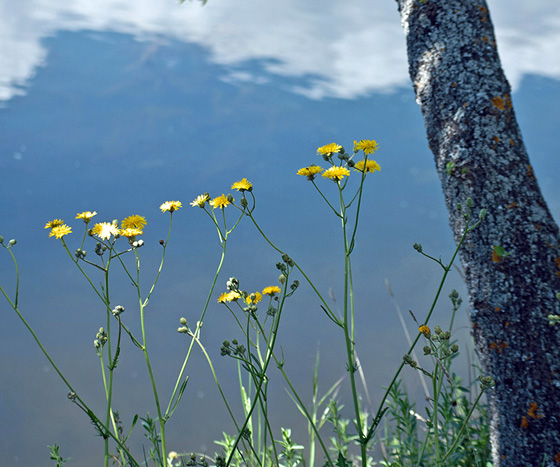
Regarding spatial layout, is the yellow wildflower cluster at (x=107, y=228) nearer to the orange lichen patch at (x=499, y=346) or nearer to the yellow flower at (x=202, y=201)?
the yellow flower at (x=202, y=201)

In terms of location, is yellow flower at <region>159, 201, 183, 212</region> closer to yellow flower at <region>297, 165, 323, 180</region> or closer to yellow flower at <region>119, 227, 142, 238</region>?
yellow flower at <region>119, 227, 142, 238</region>

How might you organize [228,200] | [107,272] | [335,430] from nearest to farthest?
[107,272]
[228,200]
[335,430]

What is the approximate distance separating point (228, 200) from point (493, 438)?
158cm

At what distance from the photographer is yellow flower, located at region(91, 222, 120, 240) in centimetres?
143

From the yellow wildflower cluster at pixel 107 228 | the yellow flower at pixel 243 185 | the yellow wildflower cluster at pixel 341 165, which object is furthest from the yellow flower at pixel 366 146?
the yellow wildflower cluster at pixel 107 228

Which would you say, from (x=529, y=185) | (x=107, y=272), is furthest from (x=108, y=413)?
(x=529, y=185)

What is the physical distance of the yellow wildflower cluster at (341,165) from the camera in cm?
141

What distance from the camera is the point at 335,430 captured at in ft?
7.63

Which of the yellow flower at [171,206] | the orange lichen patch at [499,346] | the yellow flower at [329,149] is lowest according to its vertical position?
the orange lichen patch at [499,346]

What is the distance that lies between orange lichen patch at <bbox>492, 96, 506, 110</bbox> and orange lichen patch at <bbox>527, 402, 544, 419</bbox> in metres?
1.25

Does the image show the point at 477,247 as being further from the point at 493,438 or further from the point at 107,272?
the point at 107,272

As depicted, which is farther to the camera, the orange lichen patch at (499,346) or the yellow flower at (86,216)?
the orange lichen patch at (499,346)

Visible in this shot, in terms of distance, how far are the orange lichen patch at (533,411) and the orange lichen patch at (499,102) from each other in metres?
1.25

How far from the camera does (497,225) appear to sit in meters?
2.03
